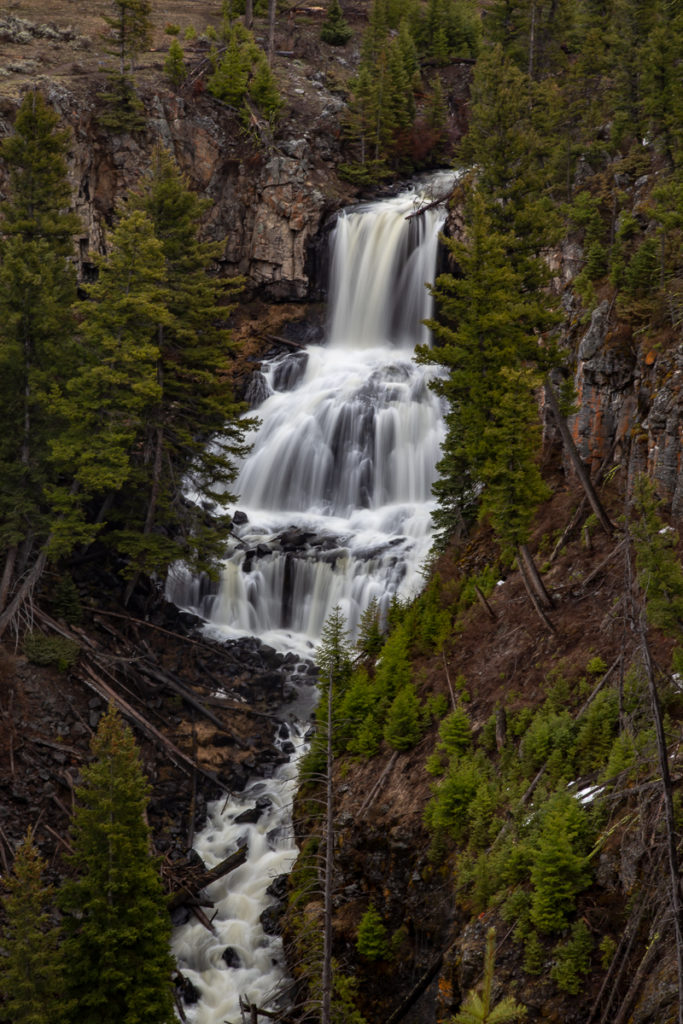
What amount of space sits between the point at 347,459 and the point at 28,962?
24660 millimetres

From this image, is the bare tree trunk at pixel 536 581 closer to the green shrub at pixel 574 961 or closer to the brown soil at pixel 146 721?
the green shrub at pixel 574 961

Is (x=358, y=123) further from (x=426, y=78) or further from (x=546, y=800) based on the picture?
(x=546, y=800)

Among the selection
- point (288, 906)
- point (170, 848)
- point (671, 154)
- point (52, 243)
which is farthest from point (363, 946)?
point (671, 154)

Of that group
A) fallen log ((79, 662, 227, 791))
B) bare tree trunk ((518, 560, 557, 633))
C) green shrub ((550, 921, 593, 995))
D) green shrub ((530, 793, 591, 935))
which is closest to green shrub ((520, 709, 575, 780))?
green shrub ((530, 793, 591, 935))

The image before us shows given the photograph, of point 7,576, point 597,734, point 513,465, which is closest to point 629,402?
point 513,465

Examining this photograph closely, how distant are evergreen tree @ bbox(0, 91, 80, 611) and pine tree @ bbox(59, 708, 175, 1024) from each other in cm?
Result: 1100

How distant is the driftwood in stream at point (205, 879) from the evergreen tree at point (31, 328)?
9.59 m

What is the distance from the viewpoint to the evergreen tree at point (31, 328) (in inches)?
1025

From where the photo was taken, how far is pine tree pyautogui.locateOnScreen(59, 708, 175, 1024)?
1523cm

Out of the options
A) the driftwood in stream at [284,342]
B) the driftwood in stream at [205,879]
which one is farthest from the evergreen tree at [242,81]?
the driftwood in stream at [205,879]

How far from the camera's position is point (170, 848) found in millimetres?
21562

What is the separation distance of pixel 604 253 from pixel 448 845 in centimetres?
1802

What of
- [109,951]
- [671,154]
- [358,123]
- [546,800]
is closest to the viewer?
[546,800]

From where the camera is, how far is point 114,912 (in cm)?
1545
